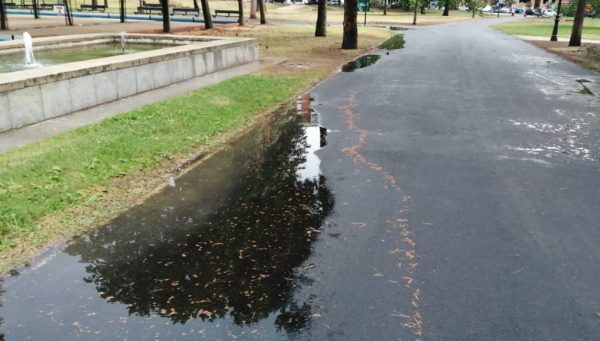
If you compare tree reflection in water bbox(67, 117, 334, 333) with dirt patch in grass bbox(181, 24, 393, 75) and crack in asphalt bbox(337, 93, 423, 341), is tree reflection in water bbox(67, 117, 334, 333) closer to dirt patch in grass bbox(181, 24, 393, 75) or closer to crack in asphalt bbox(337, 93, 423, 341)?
crack in asphalt bbox(337, 93, 423, 341)

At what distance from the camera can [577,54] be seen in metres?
26.5

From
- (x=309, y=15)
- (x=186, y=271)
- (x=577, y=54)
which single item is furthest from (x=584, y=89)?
(x=309, y=15)

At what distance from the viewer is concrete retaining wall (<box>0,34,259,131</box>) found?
9328 millimetres

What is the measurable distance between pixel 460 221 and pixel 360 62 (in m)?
16.4

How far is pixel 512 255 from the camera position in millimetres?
5445

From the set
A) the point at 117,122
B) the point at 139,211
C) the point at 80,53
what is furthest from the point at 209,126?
the point at 80,53

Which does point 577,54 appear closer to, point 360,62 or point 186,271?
point 360,62

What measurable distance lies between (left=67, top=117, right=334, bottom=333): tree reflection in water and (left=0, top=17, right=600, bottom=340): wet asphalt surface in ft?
0.06

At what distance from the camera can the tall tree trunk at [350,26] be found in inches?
1029

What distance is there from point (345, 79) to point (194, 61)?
16.0ft

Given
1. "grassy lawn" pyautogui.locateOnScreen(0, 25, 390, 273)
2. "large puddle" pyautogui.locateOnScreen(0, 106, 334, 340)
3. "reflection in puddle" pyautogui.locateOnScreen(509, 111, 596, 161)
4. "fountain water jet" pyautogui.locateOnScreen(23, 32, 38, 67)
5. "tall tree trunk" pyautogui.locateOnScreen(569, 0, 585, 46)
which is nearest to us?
"large puddle" pyautogui.locateOnScreen(0, 106, 334, 340)

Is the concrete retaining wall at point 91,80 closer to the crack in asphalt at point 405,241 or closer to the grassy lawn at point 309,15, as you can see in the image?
the crack in asphalt at point 405,241

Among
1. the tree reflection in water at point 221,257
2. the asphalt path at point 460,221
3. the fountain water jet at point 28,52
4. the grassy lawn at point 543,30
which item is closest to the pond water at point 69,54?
the fountain water jet at point 28,52

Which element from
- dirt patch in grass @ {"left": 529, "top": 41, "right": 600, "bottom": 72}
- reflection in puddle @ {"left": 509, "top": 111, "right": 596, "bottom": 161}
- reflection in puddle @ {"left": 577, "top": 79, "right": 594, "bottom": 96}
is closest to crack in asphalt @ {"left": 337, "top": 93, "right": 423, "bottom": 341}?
reflection in puddle @ {"left": 509, "top": 111, "right": 596, "bottom": 161}
